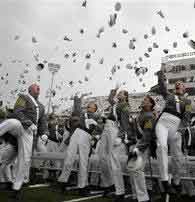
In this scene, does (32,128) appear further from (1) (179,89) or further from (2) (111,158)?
(1) (179,89)

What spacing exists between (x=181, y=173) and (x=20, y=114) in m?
3.11

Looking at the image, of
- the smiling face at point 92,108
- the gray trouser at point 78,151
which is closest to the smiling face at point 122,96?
the smiling face at point 92,108

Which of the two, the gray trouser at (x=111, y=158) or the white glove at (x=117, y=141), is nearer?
the gray trouser at (x=111, y=158)

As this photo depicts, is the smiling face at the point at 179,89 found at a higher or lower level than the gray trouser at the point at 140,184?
higher

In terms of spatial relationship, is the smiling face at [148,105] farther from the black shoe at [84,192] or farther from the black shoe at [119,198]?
the black shoe at [84,192]

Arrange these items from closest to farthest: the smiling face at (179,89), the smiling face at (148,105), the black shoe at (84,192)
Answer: the smiling face at (148,105) < the smiling face at (179,89) < the black shoe at (84,192)

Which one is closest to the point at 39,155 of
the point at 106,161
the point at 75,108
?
the point at 75,108

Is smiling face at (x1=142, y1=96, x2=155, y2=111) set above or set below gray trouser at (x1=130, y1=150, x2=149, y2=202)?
above

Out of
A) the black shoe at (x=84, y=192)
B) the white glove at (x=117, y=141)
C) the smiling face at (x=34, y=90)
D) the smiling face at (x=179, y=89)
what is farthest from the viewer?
the black shoe at (x=84, y=192)

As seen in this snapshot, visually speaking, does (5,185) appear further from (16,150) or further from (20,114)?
(20,114)

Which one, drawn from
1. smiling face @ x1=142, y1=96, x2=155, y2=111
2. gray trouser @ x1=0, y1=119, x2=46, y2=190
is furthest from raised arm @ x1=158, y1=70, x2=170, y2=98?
gray trouser @ x1=0, y1=119, x2=46, y2=190

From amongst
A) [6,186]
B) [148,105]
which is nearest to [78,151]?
[6,186]

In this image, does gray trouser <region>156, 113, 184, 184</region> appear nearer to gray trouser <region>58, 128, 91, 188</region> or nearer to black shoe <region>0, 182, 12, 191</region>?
gray trouser <region>58, 128, 91, 188</region>

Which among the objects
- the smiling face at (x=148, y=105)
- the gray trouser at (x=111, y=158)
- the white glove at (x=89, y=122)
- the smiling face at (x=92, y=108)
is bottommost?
the gray trouser at (x=111, y=158)
